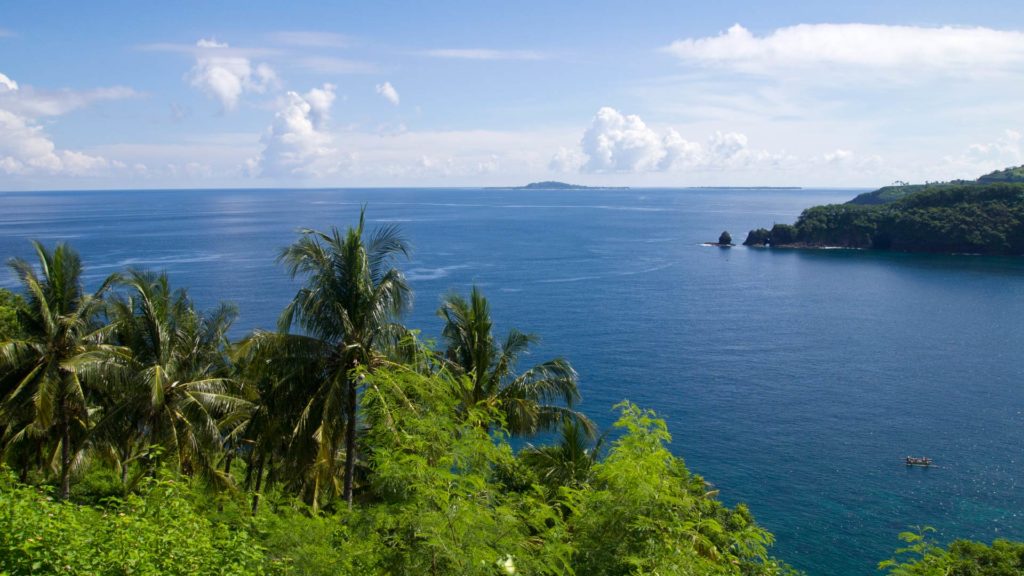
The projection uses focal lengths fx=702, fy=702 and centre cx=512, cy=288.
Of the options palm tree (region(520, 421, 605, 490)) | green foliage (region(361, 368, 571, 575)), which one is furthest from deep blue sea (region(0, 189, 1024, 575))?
green foliage (region(361, 368, 571, 575))

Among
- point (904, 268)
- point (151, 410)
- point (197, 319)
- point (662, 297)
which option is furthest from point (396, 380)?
point (904, 268)

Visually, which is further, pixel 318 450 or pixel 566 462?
pixel 566 462

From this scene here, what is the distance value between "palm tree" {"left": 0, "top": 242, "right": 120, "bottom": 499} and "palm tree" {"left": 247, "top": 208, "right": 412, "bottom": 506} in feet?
17.2

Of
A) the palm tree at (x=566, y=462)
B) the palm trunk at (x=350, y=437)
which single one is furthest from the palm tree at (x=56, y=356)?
the palm tree at (x=566, y=462)

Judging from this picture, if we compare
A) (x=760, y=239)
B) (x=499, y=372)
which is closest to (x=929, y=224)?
(x=760, y=239)

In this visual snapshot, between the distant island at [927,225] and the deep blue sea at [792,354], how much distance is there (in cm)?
837

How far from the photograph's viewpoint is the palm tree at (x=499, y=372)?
77.4 feet

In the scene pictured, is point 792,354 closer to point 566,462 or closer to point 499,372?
point 499,372

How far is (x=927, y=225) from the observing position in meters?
146

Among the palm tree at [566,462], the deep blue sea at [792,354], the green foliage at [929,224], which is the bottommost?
the deep blue sea at [792,354]

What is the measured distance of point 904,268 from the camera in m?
123

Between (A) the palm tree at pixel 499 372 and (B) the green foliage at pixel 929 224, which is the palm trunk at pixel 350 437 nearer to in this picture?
(A) the palm tree at pixel 499 372

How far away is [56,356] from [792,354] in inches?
2480

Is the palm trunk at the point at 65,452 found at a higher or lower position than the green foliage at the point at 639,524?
lower
